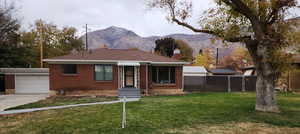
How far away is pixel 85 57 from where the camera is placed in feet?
42.3

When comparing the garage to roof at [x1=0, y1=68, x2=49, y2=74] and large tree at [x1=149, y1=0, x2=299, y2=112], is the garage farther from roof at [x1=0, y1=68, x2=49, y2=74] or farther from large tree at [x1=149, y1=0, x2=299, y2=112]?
large tree at [x1=149, y1=0, x2=299, y2=112]

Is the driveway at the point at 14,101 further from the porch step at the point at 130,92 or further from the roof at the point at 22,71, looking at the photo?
the porch step at the point at 130,92

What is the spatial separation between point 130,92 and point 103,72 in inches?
105

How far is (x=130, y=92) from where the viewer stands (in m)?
12.5

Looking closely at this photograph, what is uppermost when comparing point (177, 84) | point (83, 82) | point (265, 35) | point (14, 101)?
point (265, 35)

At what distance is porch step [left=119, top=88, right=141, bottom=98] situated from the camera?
40.0ft

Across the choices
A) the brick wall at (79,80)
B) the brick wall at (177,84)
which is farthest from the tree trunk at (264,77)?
the brick wall at (79,80)

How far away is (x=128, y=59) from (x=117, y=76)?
1620 mm

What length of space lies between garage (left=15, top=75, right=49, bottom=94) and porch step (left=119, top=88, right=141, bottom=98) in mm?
8562

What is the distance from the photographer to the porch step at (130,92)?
40.0ft

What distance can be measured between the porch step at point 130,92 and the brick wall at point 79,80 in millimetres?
955

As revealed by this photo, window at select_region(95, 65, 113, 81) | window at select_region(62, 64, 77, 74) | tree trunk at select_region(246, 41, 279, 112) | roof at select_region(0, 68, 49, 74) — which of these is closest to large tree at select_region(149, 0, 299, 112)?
tree trunk at select_region(246, 41, 279, 112)

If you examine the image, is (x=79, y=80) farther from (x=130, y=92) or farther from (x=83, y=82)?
(x=130, y=92)

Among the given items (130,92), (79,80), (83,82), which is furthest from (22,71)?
(130,92)
